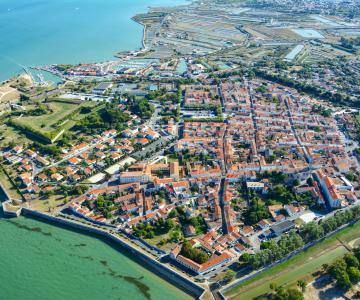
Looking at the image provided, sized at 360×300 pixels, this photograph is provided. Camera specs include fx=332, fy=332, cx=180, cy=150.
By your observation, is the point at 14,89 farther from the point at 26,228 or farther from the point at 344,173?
the point at 344,173

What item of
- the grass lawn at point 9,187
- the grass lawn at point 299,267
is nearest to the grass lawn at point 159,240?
the grass lawn at point 299,267

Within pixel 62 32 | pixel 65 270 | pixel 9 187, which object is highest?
pixel 62 32

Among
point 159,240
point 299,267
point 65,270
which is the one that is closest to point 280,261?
point 299,267

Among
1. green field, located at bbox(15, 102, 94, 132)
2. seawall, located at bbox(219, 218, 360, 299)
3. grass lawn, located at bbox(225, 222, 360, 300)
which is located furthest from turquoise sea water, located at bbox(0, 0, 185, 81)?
grass lawn, located at bbox(225, 222, 360, 300)

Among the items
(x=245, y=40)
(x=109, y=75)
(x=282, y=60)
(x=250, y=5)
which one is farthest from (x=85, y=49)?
(x=250, y=5)

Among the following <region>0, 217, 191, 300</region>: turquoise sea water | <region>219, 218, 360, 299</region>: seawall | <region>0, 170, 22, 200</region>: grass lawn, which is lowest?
<region>0, 217, 191, 300</region>: turquoise sea water

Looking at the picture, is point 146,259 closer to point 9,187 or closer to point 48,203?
point 48,203

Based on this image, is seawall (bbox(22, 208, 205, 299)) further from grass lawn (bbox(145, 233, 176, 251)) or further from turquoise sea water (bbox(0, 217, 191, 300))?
grass lawn (bbox(145, 233, 176, 251))
